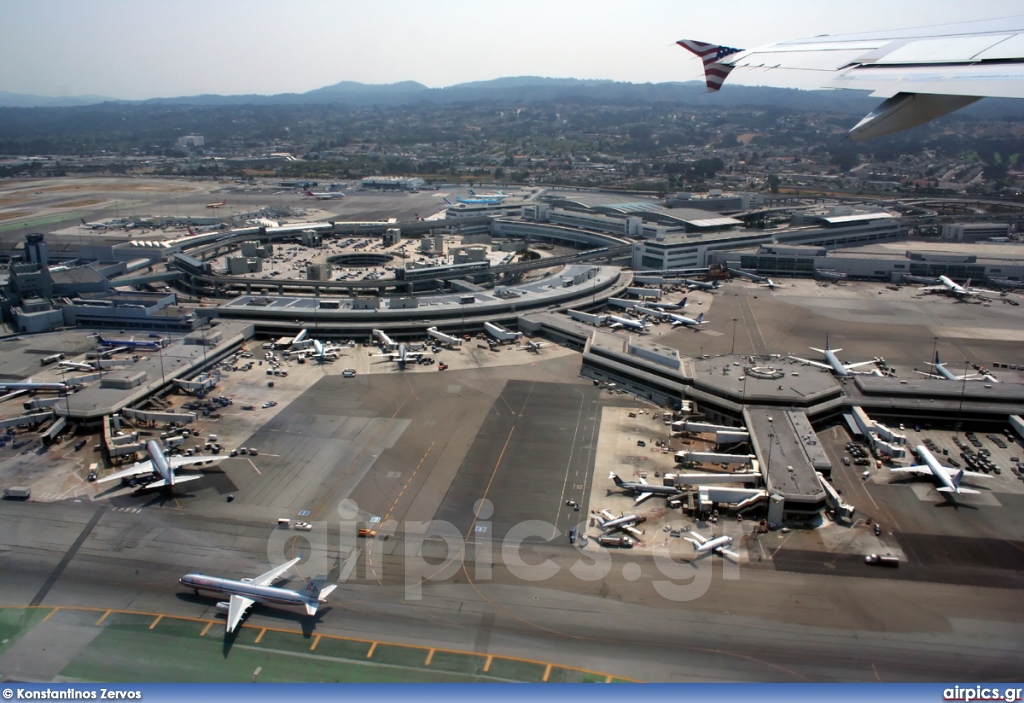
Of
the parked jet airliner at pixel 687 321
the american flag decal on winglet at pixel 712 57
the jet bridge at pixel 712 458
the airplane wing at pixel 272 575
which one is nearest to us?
the american flag decal on winglet at pixel 712 57

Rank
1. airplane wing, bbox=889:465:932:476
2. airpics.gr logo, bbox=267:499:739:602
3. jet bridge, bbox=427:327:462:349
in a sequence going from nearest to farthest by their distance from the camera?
airpics.gr logo, bbox=267:499:739:602 → airplane wing, bbox=889:465:932:476 → jet bridge, bbox=427:327:462:349

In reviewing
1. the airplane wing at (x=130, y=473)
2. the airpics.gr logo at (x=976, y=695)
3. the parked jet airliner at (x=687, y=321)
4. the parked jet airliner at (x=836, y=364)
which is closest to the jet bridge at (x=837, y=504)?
the airpics.gr logo at (x=976, y=695)

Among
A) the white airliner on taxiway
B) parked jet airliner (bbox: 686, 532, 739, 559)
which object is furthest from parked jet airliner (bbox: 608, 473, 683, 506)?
the white airliner on taxiway

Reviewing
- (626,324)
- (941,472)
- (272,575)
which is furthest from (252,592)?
(626,324)

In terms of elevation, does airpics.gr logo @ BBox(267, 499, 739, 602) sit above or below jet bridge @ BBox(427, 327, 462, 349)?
below

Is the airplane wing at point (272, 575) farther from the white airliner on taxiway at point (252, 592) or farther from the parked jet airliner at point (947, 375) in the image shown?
the parked jet airliner at point (947, 375)

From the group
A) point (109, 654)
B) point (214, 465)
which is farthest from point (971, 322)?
point (109, 654)

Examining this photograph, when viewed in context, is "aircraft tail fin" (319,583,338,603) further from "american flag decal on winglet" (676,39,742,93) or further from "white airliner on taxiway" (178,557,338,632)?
"american flag decal on winglet" (676,39,742,93)
